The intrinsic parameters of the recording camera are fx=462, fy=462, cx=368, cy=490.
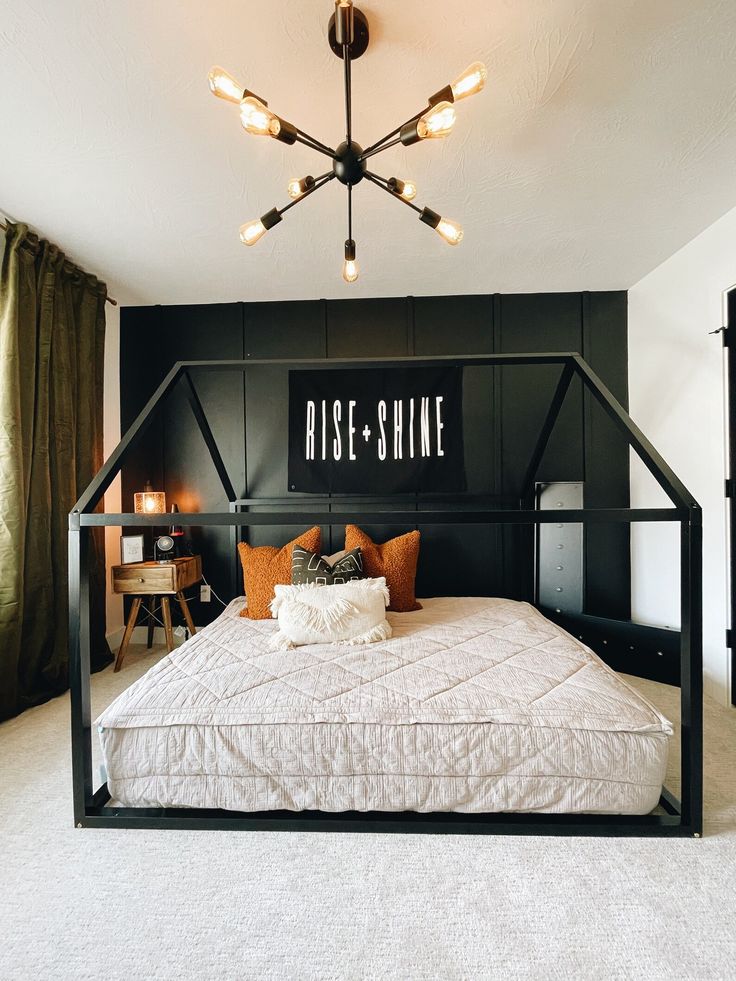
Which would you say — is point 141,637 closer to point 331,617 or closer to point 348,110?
point 331,617

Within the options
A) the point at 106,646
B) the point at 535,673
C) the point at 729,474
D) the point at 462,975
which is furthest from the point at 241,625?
the point at 729,474

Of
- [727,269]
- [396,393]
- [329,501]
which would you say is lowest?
[329,501]

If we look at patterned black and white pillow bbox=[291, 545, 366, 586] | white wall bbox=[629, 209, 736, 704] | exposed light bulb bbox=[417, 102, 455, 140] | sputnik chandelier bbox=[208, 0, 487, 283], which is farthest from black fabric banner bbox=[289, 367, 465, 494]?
exposed light bulb bbox=[417, 102, 455, 140]

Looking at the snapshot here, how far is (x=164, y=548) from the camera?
117 inches

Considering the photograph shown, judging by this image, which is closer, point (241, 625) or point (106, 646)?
point (241, 625)

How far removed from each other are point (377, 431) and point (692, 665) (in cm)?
213

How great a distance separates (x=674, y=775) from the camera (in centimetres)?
170

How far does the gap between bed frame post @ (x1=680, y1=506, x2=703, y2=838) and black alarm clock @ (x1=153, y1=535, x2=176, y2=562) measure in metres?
2.72

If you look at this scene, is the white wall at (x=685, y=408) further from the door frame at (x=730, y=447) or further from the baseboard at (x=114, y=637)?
the baseboard at (x=114, y=637)

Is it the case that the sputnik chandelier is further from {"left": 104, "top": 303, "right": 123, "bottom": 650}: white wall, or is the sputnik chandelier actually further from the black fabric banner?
{"left": 104, "top": 303, "right": 123, "bottom": 650}: white wall

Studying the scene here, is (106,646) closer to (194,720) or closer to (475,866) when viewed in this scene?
(194,720)

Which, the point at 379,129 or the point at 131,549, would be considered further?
the point at 131,549

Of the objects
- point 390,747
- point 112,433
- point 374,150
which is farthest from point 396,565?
point 112,433

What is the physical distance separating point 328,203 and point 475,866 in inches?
100
